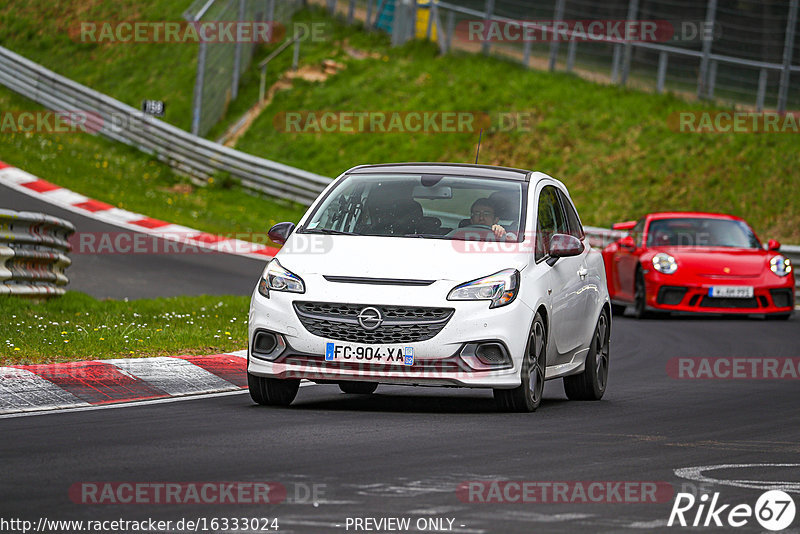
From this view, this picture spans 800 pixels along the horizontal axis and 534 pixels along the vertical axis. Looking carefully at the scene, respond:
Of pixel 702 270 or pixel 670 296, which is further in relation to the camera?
pixel 670 296

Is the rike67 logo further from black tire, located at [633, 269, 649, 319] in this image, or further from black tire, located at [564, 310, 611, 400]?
black tire, located at [633, 269, 649, 319]

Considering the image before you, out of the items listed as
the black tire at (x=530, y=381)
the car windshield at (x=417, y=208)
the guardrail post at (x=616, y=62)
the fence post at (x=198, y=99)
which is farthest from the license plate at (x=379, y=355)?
the fence post at (x=198, y=99)

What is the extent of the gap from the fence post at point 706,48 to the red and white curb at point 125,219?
10.4m

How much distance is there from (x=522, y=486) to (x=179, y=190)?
25.2 m

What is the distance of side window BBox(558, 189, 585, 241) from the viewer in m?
11.5

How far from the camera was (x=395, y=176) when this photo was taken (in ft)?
34.9

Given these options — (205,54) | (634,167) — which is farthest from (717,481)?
(205,54)

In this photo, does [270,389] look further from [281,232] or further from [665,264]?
[665,264]

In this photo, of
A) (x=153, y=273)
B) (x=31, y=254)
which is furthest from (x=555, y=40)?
(x=31, y=254)

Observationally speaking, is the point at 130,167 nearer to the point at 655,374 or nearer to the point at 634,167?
the point at 634,167

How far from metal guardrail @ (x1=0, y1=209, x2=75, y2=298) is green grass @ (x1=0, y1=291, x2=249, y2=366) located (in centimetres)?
17

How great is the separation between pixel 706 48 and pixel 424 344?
899 inches

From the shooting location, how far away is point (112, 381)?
10.2m

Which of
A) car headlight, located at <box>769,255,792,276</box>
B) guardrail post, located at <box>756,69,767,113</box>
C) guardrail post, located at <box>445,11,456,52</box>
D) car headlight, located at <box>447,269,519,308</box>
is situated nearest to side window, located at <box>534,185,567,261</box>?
car headlight, located at <box>447,269,519,308</box>
